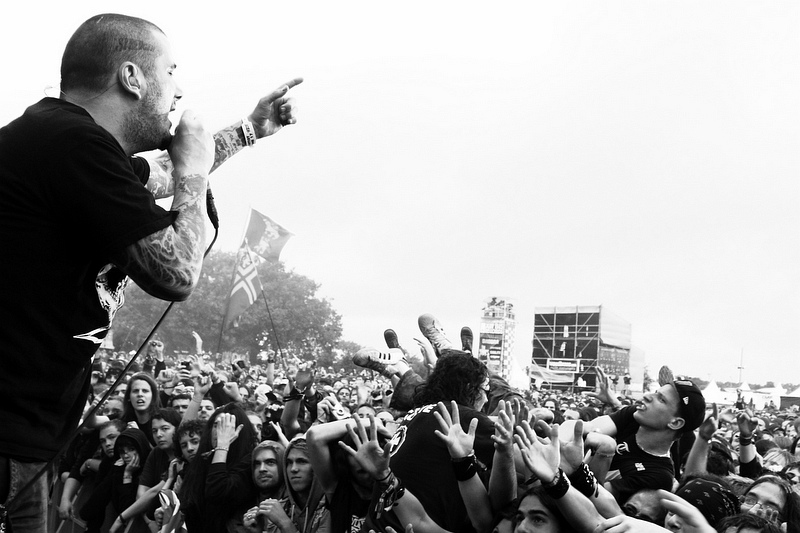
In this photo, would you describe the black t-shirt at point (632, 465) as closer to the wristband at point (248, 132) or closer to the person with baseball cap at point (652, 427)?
the person with baseball cap at point (652, 427)

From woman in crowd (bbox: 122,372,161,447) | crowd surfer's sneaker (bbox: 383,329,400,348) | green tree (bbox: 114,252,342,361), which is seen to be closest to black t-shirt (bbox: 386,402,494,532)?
crowd surfer's sneaker (bbox: 383,329,400,348)

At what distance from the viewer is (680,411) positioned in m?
5.04

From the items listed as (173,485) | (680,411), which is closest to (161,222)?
(680,411)

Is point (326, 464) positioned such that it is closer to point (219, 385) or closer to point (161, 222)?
point (161, 222)

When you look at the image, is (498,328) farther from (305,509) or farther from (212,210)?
(212,210)

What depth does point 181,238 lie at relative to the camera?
1.82 metres

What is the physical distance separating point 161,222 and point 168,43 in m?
0.54

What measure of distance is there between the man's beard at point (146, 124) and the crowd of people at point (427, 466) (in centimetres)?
118

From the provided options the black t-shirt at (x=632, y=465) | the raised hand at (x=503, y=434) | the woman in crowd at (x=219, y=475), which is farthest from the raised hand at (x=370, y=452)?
the woman in crowd at (x=219, y=475)

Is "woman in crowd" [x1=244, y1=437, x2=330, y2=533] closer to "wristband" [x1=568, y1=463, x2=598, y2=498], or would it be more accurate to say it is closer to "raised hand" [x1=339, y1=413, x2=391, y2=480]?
"raised hand" [x1=339, y1=413, x2=391, y2=480]

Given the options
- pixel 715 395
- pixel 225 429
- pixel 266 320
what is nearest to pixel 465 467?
pixel 225 429

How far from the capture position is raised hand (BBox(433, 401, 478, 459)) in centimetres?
358

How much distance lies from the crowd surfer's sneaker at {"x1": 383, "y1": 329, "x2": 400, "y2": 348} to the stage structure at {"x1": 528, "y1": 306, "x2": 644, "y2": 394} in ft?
101

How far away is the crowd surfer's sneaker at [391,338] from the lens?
270 inches
